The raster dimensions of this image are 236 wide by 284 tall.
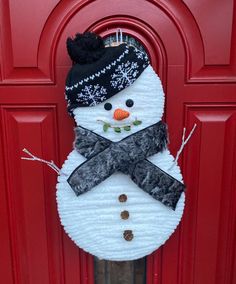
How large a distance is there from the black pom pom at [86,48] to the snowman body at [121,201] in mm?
105

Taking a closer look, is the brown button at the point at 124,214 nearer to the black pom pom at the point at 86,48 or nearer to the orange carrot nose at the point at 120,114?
the orange carrot nose at the point at 120,114

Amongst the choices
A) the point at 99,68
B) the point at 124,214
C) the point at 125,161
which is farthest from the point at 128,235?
the point at 99,68

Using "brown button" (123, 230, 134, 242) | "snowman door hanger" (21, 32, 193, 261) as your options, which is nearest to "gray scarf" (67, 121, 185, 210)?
"snowman door hanger" (21, 32, 193, 261)

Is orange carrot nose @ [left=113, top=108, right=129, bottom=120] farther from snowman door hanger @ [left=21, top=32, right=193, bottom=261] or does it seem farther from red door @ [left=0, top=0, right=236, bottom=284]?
red door @ [left=0, top=0, right=236, bottom=284]

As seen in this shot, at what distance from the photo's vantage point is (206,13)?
2.70 ft

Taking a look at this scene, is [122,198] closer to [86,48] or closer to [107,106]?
[107,106]

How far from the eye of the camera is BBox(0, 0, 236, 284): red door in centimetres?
83

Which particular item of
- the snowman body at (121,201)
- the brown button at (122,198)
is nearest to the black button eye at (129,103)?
the snowman body at (121,201)

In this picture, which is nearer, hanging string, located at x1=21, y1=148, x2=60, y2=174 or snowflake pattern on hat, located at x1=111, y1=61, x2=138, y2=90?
snowflake pattern on hat, located at x1=111, y1=61, x2=138, y2=90

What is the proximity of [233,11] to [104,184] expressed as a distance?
54 cm

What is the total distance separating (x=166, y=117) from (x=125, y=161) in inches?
7.4

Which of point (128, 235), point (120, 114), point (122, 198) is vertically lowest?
point (128, 235)

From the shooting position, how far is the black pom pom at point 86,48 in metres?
0.75

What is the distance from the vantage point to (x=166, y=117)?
89cm
